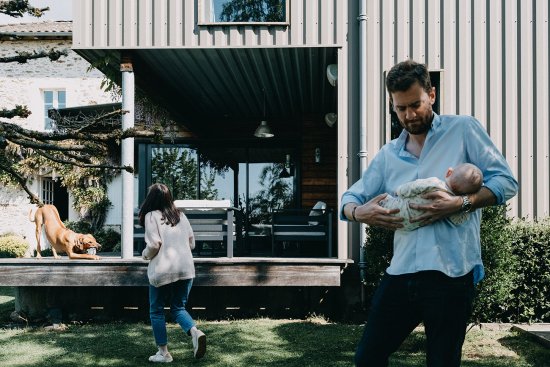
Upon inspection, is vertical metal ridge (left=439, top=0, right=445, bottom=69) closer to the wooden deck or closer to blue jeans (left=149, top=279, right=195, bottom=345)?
the wooden deck

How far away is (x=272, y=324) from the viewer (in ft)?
24.1

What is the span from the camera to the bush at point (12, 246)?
1764cm

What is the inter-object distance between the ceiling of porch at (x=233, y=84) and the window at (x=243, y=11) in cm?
39

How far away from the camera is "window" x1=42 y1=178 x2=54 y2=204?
64.2ft

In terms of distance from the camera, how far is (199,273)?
24.5 feet

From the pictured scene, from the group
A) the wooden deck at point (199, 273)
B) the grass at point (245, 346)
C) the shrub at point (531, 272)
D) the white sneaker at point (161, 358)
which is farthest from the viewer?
the wooden deck at point (199, 273)

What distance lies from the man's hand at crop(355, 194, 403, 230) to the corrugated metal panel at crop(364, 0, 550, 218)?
5.54 m

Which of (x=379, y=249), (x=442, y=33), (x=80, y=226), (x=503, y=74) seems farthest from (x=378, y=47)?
(x=80, y=226)

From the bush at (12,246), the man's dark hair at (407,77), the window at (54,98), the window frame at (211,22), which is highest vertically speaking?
→ the window at (54,98)

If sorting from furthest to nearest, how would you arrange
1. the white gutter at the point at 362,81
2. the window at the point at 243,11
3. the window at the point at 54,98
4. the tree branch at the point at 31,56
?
the window at the point at 54,98 → the window at the point at 243,11 → the white gutter at the point at 362,81 → the tree branch at the point at 31,56

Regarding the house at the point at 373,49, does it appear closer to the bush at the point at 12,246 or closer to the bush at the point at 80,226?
the bush at the point at 80,226

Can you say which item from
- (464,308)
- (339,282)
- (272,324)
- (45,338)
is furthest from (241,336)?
(464,308)

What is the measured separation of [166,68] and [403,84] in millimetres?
7223

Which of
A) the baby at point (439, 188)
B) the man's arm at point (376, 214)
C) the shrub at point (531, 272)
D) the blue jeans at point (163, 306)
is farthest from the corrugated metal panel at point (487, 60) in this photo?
the baby at point (439, 188)
